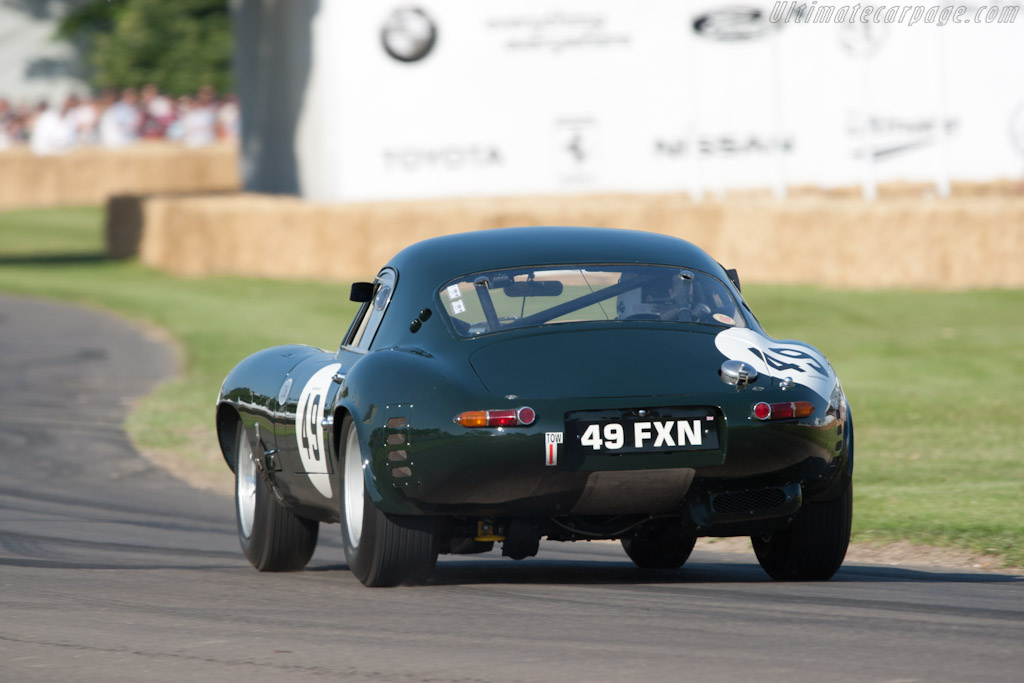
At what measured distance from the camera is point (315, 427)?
666cm

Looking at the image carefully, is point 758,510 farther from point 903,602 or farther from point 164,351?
point 164,351

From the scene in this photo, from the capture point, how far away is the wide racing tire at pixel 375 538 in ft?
20.0

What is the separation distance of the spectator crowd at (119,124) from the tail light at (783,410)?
39631mm

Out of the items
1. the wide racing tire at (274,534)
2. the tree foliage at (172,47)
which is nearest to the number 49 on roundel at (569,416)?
the wide racing tire at (274,534)

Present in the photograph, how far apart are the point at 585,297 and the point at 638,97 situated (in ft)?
71.6

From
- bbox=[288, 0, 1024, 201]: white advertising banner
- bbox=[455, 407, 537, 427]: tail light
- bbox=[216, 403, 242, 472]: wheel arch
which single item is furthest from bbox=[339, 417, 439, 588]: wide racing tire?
bbox=[288, 0, 1024, 201]: white advertising banner

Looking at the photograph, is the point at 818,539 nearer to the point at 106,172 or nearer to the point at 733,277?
the point at 733,277

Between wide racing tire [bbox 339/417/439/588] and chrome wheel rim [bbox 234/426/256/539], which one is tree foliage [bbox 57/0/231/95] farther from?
wide racing tire [bbox 339/417/439/588]

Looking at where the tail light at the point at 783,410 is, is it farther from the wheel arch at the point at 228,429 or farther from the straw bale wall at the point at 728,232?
the straw bale wall at the point at 728,232

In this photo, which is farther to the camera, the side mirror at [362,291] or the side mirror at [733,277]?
the side mirror at [362,291]

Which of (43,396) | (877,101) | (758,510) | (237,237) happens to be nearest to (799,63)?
(877,101)

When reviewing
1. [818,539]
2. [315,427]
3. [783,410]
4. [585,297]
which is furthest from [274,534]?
[783,410]

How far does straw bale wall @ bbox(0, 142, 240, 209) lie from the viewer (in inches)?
1671

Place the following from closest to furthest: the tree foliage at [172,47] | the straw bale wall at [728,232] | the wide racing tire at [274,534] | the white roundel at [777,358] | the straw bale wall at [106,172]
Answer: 1. the white roundel at [777,358]
2. the wide racing tire at [274,534]
3. the straw bale wall at [728,232]
4. the straw bale wall at [106,172]
5. the tree foliage at [172,47]
